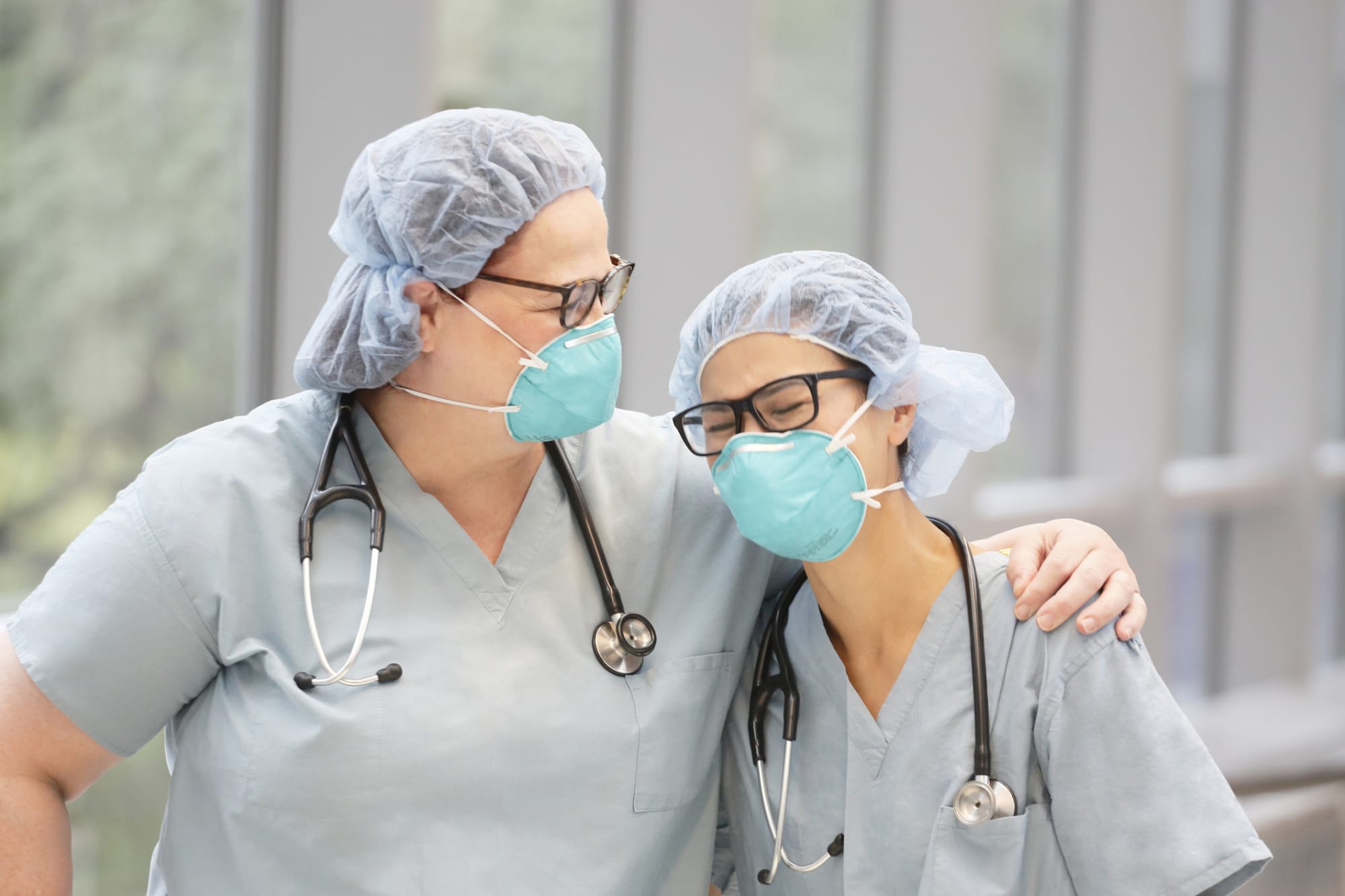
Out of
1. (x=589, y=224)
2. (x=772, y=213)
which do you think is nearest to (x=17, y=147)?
(x=589, y=224)

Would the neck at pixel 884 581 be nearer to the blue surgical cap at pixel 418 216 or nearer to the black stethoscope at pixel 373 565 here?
the black stethoscope at pixel 373 565

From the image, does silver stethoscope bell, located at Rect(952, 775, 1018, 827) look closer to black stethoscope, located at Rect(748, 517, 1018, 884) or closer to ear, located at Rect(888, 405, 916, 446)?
black stethoscope, located at Rect(748, 517, 1018, 884)

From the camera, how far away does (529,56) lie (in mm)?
3018

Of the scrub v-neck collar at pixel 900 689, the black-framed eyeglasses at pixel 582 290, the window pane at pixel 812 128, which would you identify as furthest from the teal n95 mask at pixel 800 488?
the window pane at pixel 812 128

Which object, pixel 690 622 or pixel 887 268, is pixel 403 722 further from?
pixel 887 268

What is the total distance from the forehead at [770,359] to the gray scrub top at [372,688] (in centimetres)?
32

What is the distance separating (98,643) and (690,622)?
2.23 ft

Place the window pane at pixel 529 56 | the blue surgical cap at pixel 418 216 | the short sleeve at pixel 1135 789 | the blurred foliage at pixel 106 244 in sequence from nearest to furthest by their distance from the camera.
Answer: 1. the short sleeve at pixel 1135 789
2. the blue surgical cap at pixel 418 216
3. the blurred foliage at pixel 106 244
4. the window pane at pixel 529 56

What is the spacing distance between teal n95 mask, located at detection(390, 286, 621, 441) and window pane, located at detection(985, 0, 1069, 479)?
312 cm

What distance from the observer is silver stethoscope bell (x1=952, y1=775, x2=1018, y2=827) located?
4.42 feet

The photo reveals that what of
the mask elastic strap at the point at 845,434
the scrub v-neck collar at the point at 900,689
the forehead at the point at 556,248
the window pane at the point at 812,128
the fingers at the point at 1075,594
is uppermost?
the window pane at the point at 812,128

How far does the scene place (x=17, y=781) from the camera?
1.35 meters

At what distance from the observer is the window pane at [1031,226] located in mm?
4461

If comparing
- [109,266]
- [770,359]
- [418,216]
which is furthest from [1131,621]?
[109,266]
